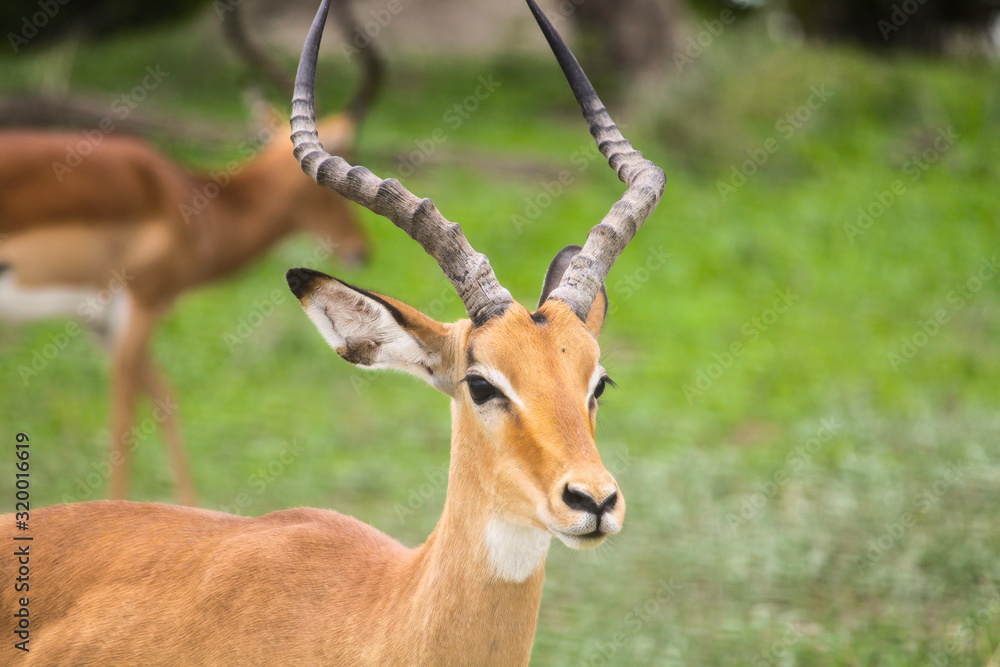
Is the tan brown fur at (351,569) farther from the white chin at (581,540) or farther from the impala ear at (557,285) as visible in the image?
the impala ear at (557,285)

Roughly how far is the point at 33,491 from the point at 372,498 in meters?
1.85

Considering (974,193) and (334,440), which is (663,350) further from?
(974,193)

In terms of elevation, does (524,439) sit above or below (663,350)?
below

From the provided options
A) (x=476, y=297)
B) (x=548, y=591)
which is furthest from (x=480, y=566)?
(x=548, y=591)

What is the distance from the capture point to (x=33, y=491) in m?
5.64
